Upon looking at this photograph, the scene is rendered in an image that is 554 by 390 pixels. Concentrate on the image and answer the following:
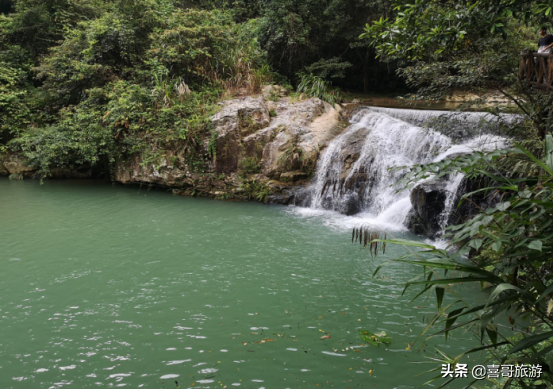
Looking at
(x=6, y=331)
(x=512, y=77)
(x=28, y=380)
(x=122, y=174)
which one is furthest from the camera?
(x=122, y=174)

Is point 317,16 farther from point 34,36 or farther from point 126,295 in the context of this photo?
point 126,295

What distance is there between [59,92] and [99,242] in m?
8.79

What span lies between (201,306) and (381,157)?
684cm

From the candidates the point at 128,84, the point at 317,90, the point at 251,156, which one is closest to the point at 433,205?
the point at 251,156

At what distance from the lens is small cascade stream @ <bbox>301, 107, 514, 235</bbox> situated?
950 cm

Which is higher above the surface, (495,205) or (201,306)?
(495,205)

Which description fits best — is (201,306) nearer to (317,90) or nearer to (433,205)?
(433,205)

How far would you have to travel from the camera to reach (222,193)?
11688 millimetres

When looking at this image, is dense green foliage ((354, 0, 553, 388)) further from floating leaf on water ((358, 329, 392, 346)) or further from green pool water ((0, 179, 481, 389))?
green pool water ((0, 179, 481, 389))

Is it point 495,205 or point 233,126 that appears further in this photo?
point 233,126

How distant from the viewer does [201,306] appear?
5332mm

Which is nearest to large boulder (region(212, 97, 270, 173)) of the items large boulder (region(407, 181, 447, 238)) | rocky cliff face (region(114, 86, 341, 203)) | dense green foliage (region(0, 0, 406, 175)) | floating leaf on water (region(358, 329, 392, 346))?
rocky cliff face (region(114, 86, 341, 203))

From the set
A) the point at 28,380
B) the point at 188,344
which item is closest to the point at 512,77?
the point at 188,344

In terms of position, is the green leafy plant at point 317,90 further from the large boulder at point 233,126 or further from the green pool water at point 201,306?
the green pool water at point 201,306
